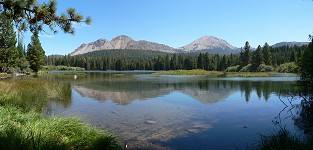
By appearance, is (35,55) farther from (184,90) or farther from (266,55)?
(266,55)

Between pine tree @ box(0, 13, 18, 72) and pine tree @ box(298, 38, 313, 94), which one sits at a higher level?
pine tree @ box(0, 13, 18, 72)

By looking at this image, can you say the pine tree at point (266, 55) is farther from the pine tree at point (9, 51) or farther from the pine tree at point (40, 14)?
the pine tree at point (40, 14)

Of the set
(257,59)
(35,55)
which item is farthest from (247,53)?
(35,55)

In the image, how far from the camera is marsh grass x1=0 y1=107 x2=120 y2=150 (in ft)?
25.6

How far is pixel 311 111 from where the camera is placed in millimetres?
18719

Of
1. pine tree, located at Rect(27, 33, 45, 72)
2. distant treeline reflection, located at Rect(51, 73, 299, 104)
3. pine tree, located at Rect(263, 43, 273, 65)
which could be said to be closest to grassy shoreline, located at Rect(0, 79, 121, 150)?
distant treeline reflection, located at Rect(51, 73, 299, 104)

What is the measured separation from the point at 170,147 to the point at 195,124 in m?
5.03

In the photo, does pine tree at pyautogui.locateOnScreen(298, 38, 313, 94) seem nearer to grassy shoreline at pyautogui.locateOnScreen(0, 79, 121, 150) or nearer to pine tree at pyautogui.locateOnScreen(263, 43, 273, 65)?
grassy shoreline at pyautogui.locateOnScreen(0, 79, 121, 150)

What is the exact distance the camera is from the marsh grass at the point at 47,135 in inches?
308

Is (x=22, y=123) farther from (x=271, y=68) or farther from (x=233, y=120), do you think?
(x=271, y=68)

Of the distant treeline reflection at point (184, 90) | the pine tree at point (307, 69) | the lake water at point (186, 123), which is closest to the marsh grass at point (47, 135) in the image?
the lake water at point (186, 123)

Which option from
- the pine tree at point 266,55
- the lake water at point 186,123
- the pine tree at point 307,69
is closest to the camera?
the lake water at point 186,123

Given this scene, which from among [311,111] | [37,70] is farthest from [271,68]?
[311,111]

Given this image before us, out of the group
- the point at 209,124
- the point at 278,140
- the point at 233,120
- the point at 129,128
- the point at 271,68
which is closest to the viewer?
the point at 278,140
